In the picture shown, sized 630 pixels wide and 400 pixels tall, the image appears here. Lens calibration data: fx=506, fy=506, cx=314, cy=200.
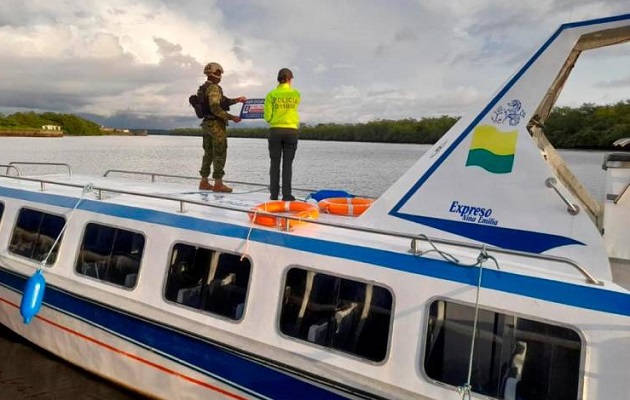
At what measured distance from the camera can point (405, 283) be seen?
3.83 m

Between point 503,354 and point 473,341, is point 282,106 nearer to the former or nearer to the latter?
point 473,341

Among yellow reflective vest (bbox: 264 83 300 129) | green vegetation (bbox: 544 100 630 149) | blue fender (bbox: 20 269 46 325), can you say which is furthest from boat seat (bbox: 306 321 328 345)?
green vegetation (bbox: 544 100 630 149)

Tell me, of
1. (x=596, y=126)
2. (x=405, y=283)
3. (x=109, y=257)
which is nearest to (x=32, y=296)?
(x=109, y=257)

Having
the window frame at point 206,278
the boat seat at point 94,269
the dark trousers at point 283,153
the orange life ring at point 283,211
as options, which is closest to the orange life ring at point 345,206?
the orange life ring at point 283,211

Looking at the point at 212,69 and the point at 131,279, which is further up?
the point at 212,69

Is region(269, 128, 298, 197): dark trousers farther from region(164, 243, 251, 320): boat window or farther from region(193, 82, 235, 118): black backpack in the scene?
region(164, 243, 251, 320): boat window

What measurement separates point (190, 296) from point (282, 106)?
8.36ft

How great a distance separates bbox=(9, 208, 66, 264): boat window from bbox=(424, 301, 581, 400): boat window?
4.64 m

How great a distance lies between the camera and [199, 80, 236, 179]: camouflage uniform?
23.0ft

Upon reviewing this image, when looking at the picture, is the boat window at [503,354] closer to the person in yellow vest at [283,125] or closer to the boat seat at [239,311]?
the boat seat at [239,311]

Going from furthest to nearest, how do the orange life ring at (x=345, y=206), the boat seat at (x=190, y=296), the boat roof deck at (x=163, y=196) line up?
the orange life ring at (x=345, y=206) → the boat roof deck at (x=163, y=196) → the boat seat at (x=190, y=296)

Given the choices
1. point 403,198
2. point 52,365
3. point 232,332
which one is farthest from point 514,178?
point 52,365

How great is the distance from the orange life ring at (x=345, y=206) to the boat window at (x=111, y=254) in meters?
2.00

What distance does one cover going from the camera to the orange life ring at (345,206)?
5.48 m
